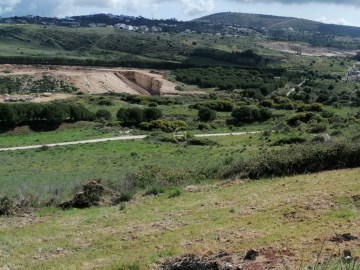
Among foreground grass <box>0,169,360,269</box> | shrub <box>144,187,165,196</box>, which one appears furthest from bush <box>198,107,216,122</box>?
foreground grass <box>0,169,360,269</box>

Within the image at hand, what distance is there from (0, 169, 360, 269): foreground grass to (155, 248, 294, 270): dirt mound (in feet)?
1.13

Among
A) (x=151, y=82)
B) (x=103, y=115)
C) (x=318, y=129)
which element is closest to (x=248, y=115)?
(x=318, y=129)

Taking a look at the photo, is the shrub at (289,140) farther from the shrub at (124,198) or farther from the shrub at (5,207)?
the shrub at (5,207)

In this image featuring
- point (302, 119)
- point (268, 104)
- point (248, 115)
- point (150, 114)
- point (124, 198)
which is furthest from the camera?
point (268, 104)

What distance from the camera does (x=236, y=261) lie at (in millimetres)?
10266

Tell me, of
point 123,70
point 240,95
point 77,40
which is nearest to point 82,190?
point 240,95

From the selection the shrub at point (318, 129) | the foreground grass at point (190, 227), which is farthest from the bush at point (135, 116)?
the foreground grass at point (190, 227)

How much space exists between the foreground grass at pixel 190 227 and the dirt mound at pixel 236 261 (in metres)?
0.34

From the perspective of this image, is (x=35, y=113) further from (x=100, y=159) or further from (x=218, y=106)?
(x=218, y=106)

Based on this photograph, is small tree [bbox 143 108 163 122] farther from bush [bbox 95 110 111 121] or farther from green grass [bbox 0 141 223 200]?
green grass [bbox 0 141 223 200]

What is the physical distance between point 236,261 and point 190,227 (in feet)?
12.7

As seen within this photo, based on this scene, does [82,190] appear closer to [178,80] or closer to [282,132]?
[282,132]

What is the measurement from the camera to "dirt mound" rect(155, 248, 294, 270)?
982 cm

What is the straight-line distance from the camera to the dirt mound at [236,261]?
982cm
